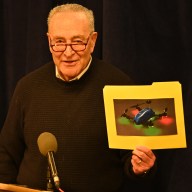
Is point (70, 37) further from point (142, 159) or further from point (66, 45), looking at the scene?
point (142, 159)

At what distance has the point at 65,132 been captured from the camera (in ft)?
6.17

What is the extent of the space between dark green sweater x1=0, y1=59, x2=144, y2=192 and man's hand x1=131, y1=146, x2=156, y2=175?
24 centimetres

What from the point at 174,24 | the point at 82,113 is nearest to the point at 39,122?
the point at 82,113

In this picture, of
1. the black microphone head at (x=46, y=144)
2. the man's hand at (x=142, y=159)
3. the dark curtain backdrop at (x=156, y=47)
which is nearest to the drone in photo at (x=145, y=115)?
the man's hand at (x=142, y=159)

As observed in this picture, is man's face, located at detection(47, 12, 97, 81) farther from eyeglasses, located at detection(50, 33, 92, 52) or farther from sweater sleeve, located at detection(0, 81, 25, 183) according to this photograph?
sweater sleeve, located at detection(0, 81, 25, 183)

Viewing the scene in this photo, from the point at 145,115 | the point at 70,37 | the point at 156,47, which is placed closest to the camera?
the point at 145,115

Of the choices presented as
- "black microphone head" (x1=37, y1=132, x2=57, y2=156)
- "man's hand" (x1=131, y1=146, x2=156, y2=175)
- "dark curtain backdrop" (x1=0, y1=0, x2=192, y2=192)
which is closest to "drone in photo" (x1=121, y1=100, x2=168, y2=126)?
"man's hand" (x1=131, y1=146, x2=156, y2=175)

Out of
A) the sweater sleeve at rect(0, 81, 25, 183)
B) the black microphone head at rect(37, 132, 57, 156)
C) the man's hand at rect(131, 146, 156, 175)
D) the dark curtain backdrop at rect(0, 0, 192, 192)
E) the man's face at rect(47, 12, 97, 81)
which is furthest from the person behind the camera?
the dark curtain backdrop at rect(0, 0, 192, 192)

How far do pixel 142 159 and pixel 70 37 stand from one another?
56 cm

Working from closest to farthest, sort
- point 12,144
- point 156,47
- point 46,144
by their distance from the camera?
point 46,144
point 12,144
point 156,47

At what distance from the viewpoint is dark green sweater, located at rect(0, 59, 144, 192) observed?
6.14ft

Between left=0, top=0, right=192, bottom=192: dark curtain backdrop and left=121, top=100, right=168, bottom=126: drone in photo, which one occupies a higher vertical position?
left=0, top=0, right=192, bottom=192: dark curtain backdrop

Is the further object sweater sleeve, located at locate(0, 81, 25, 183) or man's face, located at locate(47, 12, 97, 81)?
sweater sleeve, located at locate(0, 81, 25, 183)

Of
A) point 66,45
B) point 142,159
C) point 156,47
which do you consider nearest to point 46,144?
point 142,159
